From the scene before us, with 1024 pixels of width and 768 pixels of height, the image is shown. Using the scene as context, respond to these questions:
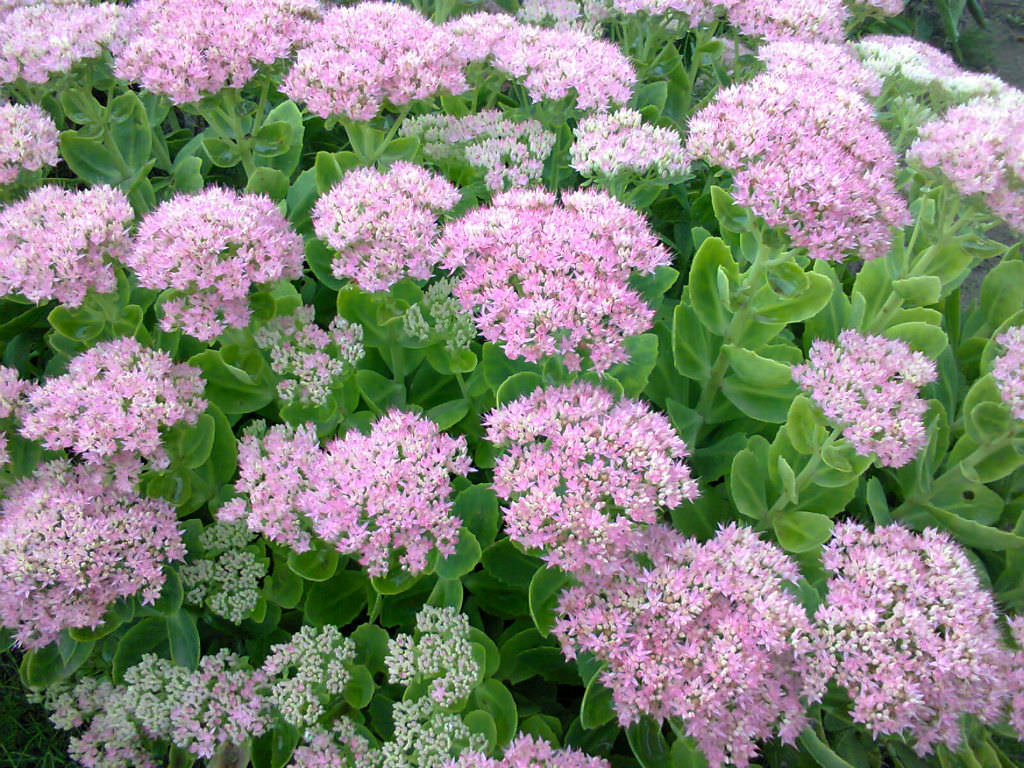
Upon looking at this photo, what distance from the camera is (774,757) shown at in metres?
1.90

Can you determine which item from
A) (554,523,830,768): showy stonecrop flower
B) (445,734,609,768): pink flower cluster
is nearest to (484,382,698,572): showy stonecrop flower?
(554,523,830,768): showy stonecrop flower

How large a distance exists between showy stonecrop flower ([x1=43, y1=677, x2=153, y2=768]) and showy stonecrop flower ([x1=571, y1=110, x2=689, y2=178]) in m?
1.98

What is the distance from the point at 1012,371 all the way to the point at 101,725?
261 centimetres

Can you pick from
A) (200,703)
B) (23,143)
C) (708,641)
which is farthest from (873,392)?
(23,143)

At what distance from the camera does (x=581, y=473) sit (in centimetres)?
159

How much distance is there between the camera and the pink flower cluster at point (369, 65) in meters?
2.17

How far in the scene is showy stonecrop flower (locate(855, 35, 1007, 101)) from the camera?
2.77m

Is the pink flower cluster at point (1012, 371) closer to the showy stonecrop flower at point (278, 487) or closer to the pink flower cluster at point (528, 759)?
the pink flower cluster at point (528, 759)

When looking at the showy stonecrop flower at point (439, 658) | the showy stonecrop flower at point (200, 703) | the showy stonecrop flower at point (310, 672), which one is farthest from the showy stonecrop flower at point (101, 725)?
the showy stonecrop flower at point (439, 658)

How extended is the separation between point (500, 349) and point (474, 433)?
0.99 feet

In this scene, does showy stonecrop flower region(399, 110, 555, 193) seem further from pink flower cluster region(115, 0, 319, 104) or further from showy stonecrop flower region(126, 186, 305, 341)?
showy stonecrop flower region(126, 186, 305, 341)

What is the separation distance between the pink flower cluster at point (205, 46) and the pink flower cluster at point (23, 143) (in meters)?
0.31

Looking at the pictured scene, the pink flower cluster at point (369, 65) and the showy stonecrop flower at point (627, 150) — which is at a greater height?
the pink flower cluster at point (369, 65)

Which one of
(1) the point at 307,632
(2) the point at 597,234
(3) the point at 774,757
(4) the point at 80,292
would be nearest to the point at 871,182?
(2) the point at 597,234
